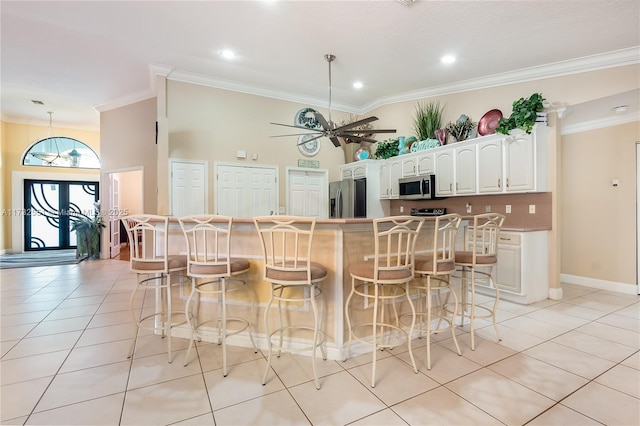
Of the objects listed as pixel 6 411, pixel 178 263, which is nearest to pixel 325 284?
pixel 178 263

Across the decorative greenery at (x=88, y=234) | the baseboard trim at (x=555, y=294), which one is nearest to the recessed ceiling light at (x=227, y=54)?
the decorative greenery at (x=88, y=234)

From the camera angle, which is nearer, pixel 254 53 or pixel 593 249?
pixel 254 53

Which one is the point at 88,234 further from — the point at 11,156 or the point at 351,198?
the point at 351,198

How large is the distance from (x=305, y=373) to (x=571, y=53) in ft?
15.8

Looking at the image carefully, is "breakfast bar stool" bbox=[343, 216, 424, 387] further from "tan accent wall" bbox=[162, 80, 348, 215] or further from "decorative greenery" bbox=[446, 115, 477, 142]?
"tan accent wall" bbox=[162, 80, 348, 215]


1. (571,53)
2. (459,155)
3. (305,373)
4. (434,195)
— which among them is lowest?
(305,373)

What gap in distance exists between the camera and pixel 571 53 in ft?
12.0

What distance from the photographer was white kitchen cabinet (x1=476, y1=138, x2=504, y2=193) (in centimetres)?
402

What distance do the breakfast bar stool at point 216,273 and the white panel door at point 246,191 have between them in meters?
2.34

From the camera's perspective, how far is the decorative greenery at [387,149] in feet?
18.0

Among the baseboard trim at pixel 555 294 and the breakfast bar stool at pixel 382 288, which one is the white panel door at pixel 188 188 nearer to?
the breakfast bar stool at pixel 382 288

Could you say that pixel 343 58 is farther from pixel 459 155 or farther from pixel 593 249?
pixel 593 249

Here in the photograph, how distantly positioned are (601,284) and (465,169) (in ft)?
8.69

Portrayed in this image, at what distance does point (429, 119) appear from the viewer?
16.6 ft
